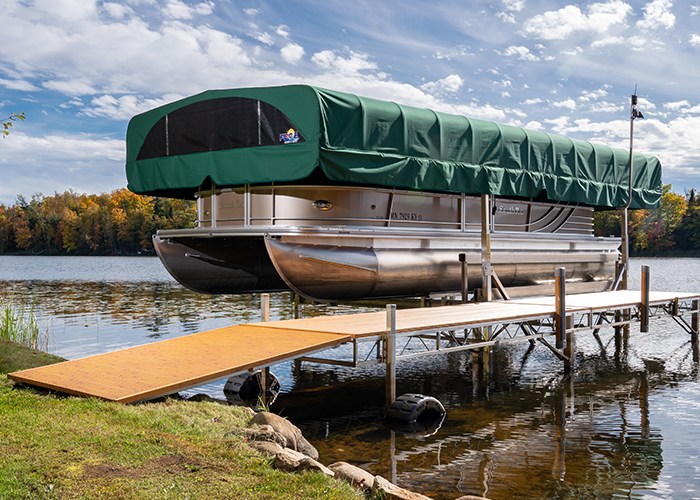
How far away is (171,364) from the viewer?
7.73 m

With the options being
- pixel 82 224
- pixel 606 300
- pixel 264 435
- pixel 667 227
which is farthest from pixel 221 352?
pixel 82 224

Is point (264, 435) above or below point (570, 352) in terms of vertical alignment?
above

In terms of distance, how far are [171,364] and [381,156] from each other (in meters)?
4.69

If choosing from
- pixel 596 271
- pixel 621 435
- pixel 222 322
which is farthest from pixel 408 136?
pixel 222 322

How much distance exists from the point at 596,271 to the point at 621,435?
8100mm

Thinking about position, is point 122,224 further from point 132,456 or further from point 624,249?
point 132,456

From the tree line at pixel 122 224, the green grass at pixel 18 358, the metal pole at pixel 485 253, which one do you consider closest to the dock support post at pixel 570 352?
the metal pole at pixel 485 253

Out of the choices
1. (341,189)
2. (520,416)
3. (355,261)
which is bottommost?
(520,416)

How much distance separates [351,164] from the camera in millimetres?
10414

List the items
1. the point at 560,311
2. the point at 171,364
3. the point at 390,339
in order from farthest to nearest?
the point at 560,311
the point at 390,339
the point at 171,364

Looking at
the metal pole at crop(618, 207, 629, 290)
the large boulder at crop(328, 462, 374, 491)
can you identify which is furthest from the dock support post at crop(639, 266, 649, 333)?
the large boulder at crop(328, 462, 374, 491)

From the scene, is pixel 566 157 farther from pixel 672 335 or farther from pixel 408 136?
pixel 672 335

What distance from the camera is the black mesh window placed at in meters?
10.4

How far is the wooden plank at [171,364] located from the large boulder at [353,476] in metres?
2.01
